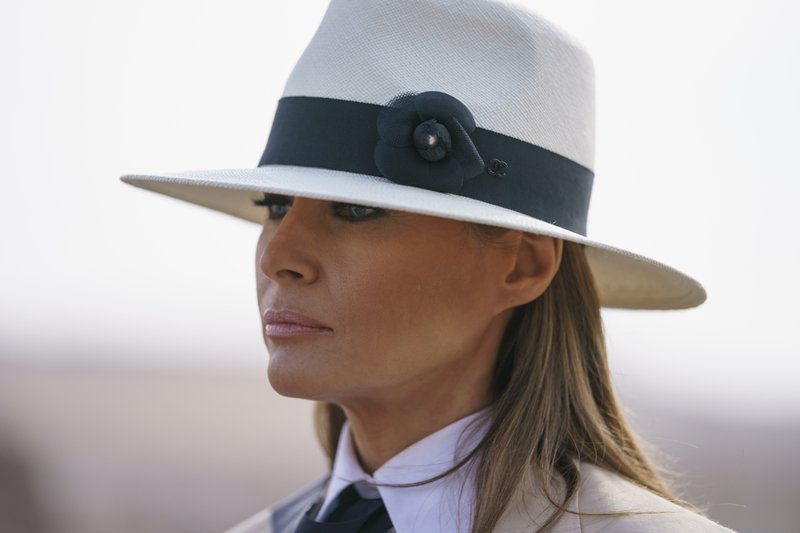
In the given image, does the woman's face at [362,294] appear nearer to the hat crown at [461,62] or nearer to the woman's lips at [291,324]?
the woman's lips at [291,324]

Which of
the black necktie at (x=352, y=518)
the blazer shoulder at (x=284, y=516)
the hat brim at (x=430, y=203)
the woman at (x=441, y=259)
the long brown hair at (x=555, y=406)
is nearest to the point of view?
the hat brim at (x=430, y=203)

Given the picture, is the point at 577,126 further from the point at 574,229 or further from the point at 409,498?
the point at 409,498

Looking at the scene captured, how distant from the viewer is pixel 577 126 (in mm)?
2492

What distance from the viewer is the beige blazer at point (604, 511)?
2211 mm

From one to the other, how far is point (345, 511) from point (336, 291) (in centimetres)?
67

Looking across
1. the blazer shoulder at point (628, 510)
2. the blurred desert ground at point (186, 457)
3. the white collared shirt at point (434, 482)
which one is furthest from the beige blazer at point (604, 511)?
the blurred desert ground at point (186, 457)

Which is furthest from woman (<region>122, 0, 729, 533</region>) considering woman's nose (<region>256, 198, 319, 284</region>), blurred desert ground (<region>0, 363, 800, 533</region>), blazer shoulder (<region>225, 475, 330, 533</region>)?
blurred desert ground (<region>0, 363, 800, 533</region>)

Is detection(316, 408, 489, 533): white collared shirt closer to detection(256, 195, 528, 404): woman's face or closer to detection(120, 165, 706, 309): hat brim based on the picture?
detection(256, 195, 528, 404): woman's face

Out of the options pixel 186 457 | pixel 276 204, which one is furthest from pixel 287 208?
pixel 186 457

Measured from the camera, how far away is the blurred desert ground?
353 inches

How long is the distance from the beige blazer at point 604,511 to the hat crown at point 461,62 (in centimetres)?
78

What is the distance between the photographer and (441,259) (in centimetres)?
236

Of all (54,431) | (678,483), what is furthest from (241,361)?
(678,483)

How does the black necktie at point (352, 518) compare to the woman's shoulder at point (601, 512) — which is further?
the black necktie at point (352, 518)
